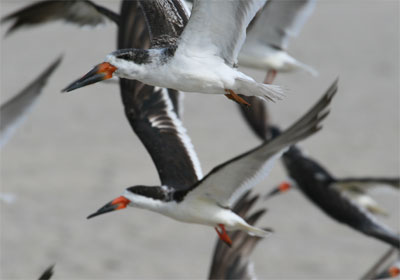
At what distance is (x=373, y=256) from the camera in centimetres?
779

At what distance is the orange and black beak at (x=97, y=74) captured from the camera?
266 centimetres

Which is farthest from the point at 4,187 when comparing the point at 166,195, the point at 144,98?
the point at 166,195

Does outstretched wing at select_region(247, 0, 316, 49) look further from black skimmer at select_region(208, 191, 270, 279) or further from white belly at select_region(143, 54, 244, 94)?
white belly at select_region(143, 54, 244, 94)

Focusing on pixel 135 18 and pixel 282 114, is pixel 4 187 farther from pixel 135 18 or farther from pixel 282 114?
pixel 135 18

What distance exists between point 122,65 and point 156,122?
130 cm

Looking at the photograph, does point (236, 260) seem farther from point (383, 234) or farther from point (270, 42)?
point (270, 42)

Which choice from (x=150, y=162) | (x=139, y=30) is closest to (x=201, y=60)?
(x=139, y=30)

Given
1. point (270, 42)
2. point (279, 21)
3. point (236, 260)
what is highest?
point (279, 21)

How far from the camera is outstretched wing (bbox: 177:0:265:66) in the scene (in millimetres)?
2676

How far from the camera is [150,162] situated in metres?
9.62

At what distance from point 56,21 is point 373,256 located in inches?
146

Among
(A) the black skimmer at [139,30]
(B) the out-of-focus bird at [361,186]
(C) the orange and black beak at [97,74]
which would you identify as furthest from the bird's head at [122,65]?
(B) the out-of-focus bird at [361,186]

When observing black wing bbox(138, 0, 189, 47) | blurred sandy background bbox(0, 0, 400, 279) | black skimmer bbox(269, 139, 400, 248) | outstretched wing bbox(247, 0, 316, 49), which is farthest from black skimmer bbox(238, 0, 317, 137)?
black wing bbox(138, 0, 189, 47)

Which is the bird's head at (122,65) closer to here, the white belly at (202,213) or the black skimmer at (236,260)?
the white belly at (202,213)
